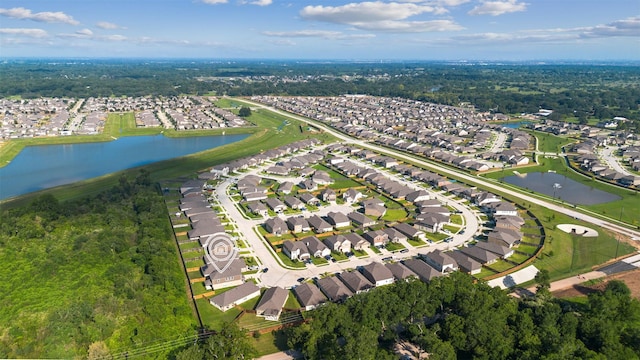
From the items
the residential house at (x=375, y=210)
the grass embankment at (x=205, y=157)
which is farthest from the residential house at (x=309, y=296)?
the grass embankment at (x=205, y=157)

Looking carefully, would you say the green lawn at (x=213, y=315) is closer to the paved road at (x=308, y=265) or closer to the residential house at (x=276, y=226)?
the paved road at (x=308, y=265)

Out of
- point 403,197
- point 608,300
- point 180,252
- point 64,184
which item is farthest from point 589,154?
point 64,184

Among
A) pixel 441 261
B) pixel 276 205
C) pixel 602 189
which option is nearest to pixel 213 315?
pixel 441 261

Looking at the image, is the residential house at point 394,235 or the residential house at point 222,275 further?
the residential house at point 394,235

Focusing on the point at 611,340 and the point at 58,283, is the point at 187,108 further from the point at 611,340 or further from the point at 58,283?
the point at 611,340

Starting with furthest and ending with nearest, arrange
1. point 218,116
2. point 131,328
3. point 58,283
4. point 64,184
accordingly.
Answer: point 218,116, point 64,184, point 58,283, point 131,328

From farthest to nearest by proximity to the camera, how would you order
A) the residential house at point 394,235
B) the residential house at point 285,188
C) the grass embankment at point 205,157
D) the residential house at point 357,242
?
the grass embankment at point 205,157 < the residential house at point 285,188 < the residential house at point 394,235 < the residential house at point 357,242

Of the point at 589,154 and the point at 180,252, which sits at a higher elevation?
the point at 589,154
